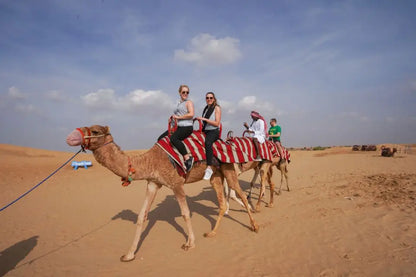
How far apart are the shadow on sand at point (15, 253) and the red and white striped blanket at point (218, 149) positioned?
3782mm

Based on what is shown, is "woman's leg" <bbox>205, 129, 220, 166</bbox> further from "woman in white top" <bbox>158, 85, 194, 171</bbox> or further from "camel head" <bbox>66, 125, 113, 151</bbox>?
"camel head" <bbox>66, 125, 113, 151</bbox>

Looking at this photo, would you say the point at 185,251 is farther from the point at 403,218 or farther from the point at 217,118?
the point at 403,218

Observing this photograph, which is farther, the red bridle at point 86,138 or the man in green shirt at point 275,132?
the man in green shirt at point 275,132

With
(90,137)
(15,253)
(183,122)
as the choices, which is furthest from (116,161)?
(15,253)

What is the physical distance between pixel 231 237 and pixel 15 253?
4876mm

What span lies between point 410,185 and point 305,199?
405 centimetres

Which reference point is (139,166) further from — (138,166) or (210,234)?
(210,234)

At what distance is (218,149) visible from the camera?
5.32 meters

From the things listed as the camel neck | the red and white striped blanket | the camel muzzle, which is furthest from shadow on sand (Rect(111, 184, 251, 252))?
the camel muzzle

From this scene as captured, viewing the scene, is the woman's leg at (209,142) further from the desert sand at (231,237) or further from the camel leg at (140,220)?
the desert sand at (231,237)

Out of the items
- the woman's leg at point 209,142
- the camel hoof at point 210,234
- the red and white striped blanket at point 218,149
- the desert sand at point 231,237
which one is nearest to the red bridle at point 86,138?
the red and white striped blanket at point 218,149

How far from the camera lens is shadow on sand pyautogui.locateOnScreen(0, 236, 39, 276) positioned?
4478mm

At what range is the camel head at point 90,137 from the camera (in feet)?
11.6

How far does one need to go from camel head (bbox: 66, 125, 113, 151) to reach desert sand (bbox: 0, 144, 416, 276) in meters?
2.35
